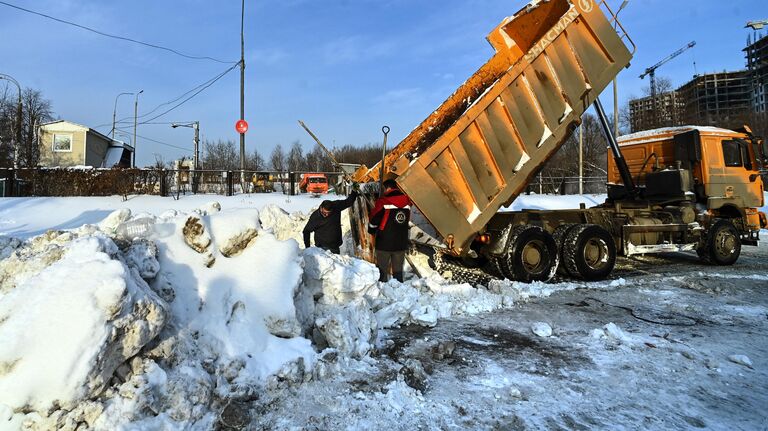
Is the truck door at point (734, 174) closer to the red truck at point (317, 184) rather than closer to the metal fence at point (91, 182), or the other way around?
the metal fence at point (91, 182)

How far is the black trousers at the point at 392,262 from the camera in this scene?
6574 mm

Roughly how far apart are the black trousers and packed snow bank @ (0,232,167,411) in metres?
3.85

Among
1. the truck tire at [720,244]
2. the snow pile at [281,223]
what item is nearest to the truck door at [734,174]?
the truck tire at [720,244]

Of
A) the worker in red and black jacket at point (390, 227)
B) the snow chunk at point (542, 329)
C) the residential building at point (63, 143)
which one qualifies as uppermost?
the residential building at point (63, 143)

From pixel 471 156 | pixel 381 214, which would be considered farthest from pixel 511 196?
pixel 381 214

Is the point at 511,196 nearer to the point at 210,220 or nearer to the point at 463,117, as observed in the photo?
the point at 463,117

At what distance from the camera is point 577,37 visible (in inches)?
267

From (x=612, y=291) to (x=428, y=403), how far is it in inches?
197

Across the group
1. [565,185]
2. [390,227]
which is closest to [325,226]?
[390,227]

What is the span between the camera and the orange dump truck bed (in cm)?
609

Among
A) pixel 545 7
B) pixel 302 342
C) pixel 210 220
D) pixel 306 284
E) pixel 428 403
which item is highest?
pixel 545 7

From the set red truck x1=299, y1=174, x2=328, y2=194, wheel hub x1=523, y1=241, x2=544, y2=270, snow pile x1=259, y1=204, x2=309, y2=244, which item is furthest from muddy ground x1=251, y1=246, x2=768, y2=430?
red truck x1=299, y1=174, x2=328, y2=194

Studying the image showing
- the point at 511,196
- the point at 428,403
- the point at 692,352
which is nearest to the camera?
the point at 428,403

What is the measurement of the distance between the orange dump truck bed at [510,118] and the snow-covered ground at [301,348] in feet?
4.50
